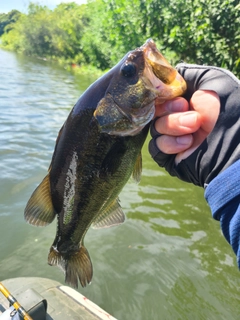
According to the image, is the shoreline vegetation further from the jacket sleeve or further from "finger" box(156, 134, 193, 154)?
the jacket sleeve

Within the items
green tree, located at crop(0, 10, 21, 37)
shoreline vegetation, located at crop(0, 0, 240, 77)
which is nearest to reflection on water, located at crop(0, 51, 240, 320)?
shoreline vegetation, located at crop(0, 0, 240, 77)

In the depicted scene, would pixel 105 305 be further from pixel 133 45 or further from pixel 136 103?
pixel 133 45

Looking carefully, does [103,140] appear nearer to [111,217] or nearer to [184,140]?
[184,140]

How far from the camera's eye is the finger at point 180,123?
1.73 meters

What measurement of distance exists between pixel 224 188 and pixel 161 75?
72cm

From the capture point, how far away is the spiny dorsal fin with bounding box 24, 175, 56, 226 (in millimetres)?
2043

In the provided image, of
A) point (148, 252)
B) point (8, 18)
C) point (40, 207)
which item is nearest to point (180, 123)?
point (40, 207)

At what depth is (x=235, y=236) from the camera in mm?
1665

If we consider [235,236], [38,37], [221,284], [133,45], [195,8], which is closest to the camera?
[235,236]

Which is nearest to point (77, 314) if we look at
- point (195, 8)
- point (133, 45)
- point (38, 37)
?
point (195, 8)

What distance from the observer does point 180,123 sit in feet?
5.69

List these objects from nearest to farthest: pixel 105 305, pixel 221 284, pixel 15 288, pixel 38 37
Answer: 1. pixel 15 288
2. pixel 105 305
3. pixel 221 284
4. pixel 38 37

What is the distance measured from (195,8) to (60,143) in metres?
13.1

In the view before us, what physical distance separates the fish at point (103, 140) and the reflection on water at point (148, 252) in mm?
2308
